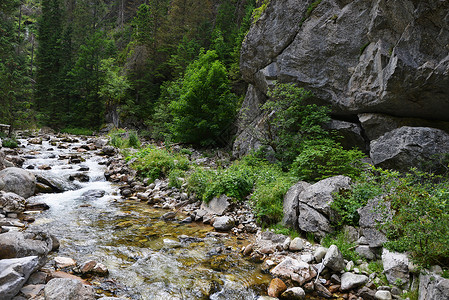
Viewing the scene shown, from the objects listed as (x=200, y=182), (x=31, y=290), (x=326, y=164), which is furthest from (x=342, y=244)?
(x=31, y=290)

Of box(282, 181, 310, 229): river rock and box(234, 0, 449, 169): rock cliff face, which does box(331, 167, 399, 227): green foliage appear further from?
box(234, 0, 449, 169): rock cliff face

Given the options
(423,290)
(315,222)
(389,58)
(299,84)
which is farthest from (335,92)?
(423,290)

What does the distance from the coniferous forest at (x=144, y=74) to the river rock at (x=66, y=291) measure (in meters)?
14.2

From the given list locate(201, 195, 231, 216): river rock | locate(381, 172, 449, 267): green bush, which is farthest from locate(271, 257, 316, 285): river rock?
locate(201, 195, 231, 216): river rock

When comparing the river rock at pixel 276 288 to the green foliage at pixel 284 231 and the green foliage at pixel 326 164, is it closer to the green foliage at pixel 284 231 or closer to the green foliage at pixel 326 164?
the green foliage at pixel 284 231

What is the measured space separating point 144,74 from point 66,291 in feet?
95.7

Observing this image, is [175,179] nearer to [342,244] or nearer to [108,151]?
[342,244]

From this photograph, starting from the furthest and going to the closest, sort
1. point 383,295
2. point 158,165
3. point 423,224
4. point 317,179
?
point 158,165 → point 317,179 → point 383,295 → point 423,224

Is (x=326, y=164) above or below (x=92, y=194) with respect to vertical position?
above

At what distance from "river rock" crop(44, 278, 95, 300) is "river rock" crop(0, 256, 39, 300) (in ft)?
1.24

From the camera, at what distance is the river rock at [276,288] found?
181 inches

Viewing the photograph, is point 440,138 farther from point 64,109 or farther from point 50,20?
point 50,20

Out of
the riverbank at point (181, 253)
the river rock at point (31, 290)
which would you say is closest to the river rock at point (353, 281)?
the riverbank at point (181, 253)

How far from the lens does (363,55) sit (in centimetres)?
1014
